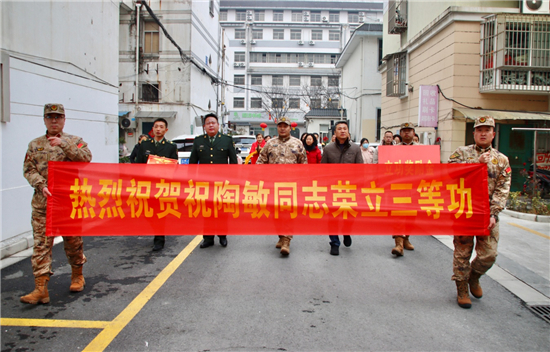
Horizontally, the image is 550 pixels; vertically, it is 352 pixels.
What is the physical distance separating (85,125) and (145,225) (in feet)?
18.5

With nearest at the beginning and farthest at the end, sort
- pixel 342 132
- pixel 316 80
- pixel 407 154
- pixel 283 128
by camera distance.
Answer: pixel 342 132 < pixel 283 128 < pixel 407 154 < pixel 316 80

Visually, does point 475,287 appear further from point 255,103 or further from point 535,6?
point 255,103

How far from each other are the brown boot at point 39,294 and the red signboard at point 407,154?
5067 mm

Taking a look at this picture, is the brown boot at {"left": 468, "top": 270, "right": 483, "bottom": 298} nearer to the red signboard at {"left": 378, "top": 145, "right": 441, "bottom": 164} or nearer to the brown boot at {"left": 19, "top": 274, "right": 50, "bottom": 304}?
the red signboard at {"left": 378, "top": 145, "right": 441, "bottom": 164}

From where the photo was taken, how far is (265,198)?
4.49 metres

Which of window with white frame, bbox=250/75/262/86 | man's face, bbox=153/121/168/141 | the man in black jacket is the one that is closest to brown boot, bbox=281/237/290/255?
the man in black jacket

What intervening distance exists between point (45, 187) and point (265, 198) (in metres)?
2.30

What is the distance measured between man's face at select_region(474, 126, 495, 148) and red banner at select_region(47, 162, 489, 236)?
257 mm

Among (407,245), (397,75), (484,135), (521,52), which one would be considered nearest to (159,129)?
(407,245)

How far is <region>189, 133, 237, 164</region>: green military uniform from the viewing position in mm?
6242

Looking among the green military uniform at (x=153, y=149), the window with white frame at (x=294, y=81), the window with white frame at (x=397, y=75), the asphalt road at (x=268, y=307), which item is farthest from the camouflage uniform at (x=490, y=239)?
the window with white frame at (x=294, y=81)

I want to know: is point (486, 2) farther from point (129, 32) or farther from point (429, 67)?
point (129, 32)

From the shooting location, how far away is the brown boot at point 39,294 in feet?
13.0

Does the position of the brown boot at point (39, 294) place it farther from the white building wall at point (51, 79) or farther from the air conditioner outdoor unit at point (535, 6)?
the air conditioner outdoor unit at point (535, 6)
